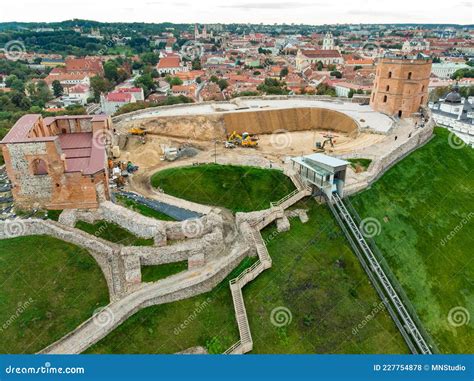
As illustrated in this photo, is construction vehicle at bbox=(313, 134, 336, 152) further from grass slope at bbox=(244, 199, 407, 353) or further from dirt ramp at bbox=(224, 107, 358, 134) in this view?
grass slope at bbox=(244, 199, 407, 353)

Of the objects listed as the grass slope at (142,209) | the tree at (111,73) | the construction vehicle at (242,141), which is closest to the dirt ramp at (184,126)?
the construction vehicle at (242,141)

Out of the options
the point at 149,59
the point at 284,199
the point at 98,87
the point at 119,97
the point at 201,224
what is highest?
the point at 284,199

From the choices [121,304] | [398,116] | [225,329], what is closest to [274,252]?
[225,329]

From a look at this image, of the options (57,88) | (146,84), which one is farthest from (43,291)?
(57,88)

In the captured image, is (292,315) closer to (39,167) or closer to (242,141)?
(39,167)

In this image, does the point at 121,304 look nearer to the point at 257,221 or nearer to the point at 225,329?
the point at 225,329

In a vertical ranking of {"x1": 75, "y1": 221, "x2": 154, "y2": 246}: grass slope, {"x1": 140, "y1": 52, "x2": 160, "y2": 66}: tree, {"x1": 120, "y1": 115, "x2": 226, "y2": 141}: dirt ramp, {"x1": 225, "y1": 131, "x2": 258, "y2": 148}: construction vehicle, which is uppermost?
{"x1": 120, "y1": 115, "x2": 226, "y2": 141}: dirt ramp

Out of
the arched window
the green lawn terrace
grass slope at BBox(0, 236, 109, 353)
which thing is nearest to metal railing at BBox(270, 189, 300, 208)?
the green lawn terrace
